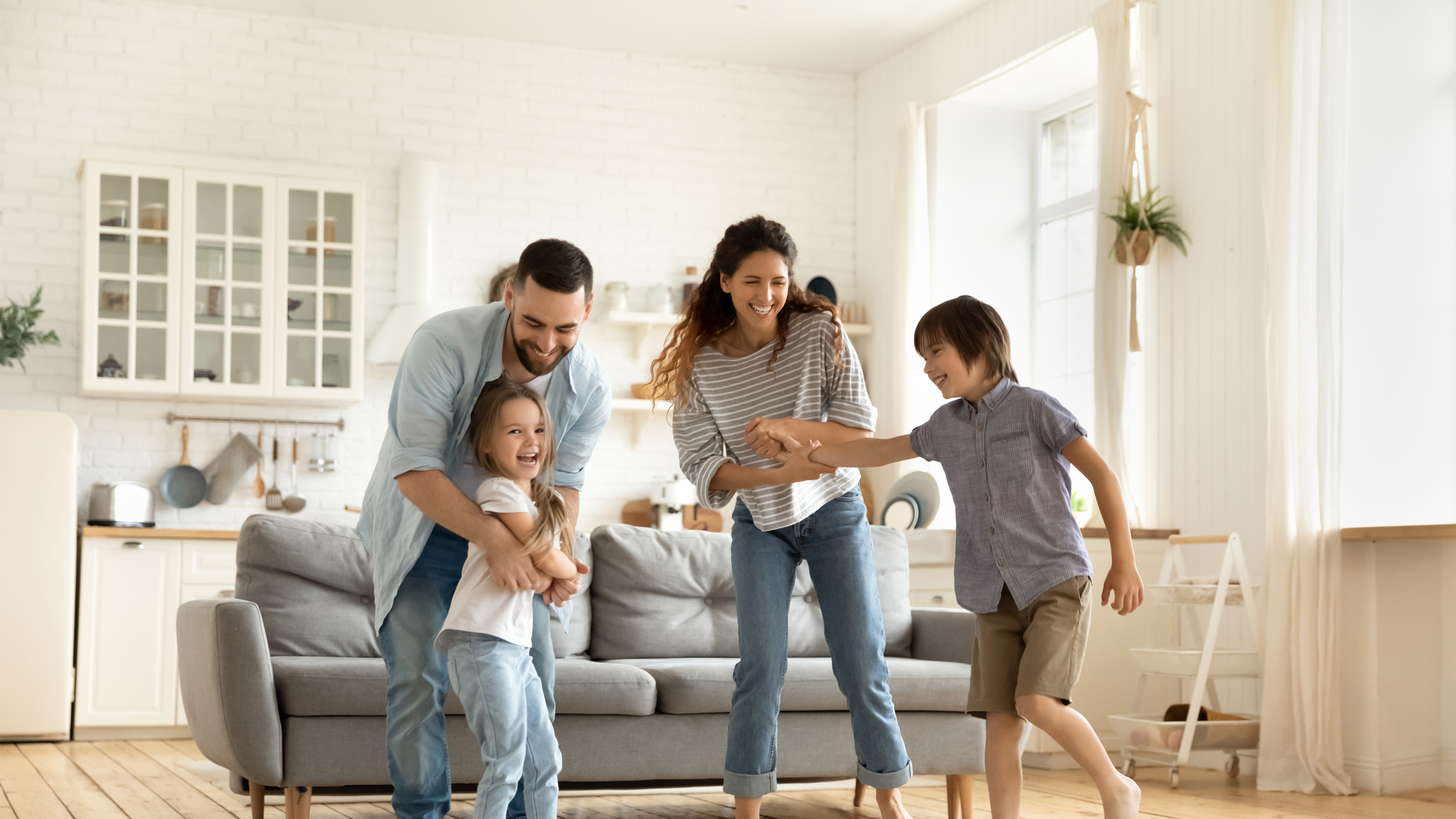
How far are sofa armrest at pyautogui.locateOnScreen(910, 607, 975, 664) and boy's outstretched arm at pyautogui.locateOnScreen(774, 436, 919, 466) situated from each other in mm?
1240

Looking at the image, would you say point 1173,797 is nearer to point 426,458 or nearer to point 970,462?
point 970,462

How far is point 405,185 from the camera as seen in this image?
20.2 ft

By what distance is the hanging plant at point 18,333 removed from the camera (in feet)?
17.6

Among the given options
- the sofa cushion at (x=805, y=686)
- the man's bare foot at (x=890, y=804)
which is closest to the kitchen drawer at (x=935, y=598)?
the sofa cushion at (x=805, y=686)

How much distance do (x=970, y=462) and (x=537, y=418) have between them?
830mm

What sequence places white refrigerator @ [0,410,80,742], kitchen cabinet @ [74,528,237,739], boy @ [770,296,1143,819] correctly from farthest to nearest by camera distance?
kitchen cabinet @ [74,528,237,739], white refrigerator @ [0,410,80,742], boy @ [770,296,1143,819]

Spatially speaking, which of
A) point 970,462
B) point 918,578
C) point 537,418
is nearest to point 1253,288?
point 918,578

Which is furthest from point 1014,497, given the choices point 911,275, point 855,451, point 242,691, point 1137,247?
point 911,275

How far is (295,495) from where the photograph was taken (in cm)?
598

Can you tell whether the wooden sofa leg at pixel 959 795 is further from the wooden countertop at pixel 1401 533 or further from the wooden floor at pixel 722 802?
the wooden countertop at pixel 1401 533

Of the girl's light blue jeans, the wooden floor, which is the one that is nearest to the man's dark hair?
the girl's light blue jeans

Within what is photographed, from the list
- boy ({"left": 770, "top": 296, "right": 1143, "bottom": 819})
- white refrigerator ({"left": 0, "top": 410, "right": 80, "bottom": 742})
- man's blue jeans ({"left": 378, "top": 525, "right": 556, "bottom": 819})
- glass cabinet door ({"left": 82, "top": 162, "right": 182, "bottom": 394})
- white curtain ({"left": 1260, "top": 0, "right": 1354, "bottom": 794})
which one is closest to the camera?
man's blue jeans ({"left": 378, "top": 525, "right": 556, "bottom": 819})

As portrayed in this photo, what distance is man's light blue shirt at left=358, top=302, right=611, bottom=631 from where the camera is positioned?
2168 mm

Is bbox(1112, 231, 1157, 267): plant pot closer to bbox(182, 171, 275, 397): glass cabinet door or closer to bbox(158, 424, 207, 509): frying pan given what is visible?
bbox(182, 171, 275, 397): glass cabinet door
